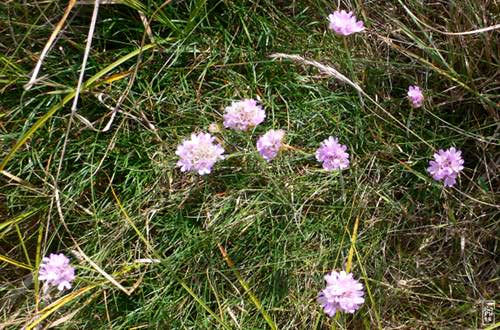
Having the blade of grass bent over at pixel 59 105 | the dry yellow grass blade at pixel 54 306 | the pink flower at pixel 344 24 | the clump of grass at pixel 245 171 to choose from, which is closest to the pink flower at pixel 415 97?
the clump of grass at pixel 245 171

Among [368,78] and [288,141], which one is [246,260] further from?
[368,78]

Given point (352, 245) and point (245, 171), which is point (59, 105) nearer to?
point (245, 171)

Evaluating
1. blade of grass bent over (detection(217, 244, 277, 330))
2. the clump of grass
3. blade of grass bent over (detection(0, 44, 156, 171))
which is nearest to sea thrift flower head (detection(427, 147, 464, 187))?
the clump of grass

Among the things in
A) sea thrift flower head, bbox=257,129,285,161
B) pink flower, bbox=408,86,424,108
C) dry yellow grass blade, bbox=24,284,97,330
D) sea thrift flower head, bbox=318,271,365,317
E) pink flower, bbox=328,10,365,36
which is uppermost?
pink flower, bbox=328,10,365,36

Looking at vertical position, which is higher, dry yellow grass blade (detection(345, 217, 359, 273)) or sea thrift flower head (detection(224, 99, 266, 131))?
sea thrift flower head (detection(224, 99, 266, 131))

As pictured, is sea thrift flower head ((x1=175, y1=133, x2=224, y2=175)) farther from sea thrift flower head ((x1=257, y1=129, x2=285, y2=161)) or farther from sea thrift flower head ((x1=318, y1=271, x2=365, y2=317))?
sea thrift flower head ((x1=318, y1=271, x2=365, y2=317))

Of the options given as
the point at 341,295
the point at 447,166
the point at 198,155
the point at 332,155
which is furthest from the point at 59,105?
the point at 447,166
